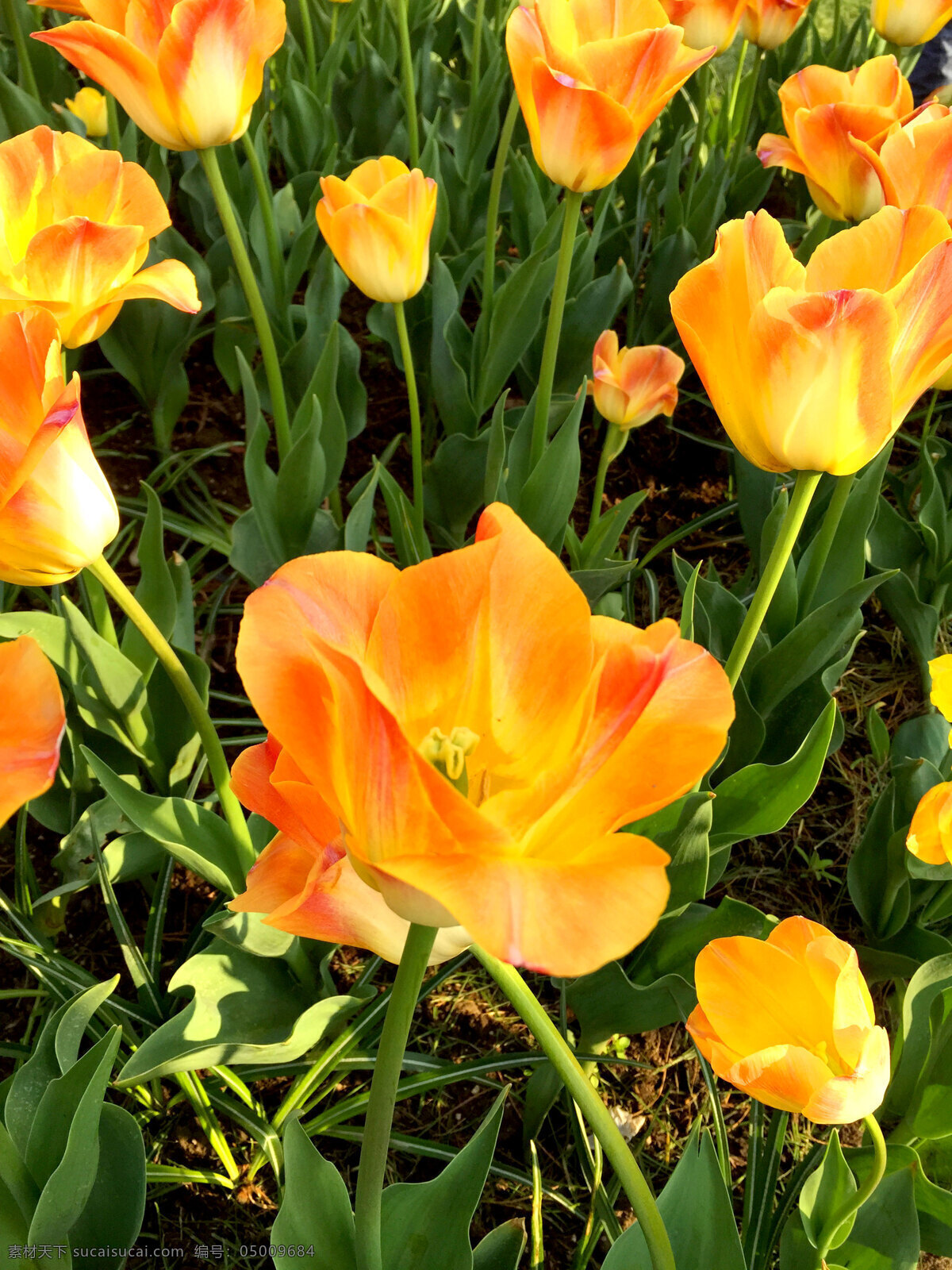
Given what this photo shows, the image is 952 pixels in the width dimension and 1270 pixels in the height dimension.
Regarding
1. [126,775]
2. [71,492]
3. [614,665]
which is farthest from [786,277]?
[126,775]

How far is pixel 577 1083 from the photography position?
50 centimetres

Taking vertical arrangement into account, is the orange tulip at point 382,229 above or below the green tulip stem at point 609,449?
above

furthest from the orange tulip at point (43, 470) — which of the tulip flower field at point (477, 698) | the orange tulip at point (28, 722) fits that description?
the orange tulip at point (28, 722)

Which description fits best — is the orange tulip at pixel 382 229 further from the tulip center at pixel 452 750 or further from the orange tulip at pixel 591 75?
the tulip center at pixel 452 750

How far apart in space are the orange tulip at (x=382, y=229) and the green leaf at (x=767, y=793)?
2.36 ft

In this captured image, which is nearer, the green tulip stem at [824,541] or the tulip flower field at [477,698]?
the tulip flower field at [477,698]

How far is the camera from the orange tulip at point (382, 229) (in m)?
1.17

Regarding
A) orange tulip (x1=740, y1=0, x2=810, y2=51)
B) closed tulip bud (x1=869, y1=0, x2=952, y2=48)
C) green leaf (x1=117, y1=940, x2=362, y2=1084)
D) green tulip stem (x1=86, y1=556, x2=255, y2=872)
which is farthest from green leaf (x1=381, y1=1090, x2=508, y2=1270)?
orange tulip (x1=740, y1=0, x2=810, y2=51)

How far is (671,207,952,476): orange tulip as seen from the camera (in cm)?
68

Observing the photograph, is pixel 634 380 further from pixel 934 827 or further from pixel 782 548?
pixel 934 827

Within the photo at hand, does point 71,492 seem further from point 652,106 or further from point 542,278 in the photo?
point 542,278

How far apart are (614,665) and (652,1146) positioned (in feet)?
→ 3.17

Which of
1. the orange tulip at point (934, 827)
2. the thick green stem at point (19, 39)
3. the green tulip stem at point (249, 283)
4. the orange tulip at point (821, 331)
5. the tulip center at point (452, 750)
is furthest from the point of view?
the thick green stem at point (19, 39)

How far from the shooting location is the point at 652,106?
1.05 meters
